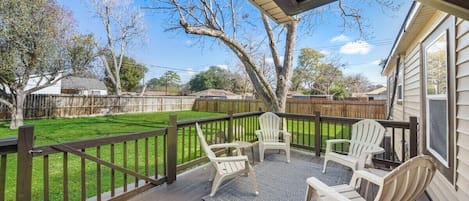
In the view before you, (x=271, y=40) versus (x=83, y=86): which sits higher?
(x=271, y=40)

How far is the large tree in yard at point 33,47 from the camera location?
8.51 metres

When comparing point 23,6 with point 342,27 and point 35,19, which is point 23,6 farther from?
point 342,27

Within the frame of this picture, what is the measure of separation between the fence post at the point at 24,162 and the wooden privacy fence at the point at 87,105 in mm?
12822

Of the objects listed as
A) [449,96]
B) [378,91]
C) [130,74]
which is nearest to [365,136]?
[449,96]

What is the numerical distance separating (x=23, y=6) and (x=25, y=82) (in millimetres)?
3014

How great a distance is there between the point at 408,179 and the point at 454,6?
1.12 meters

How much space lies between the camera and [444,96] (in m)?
2.42

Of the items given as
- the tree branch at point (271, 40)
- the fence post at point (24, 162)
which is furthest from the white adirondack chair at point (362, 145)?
the fence post at point (24, 162)

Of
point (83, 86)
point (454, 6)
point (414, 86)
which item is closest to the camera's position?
point (454, 6)

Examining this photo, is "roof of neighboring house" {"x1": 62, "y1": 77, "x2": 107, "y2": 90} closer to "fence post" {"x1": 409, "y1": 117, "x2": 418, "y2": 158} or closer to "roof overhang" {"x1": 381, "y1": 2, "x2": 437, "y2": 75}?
"roof overhang" {"x1": 381, "y1": 2, "x2": 437, "y2": 75}

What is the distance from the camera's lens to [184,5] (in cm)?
607

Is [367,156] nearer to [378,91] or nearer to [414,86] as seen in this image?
[414,86]

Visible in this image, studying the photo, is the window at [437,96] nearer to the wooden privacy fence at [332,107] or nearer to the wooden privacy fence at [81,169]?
the wooden privacy fence at [81,169]

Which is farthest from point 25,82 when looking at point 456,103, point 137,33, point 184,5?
point 456,103
